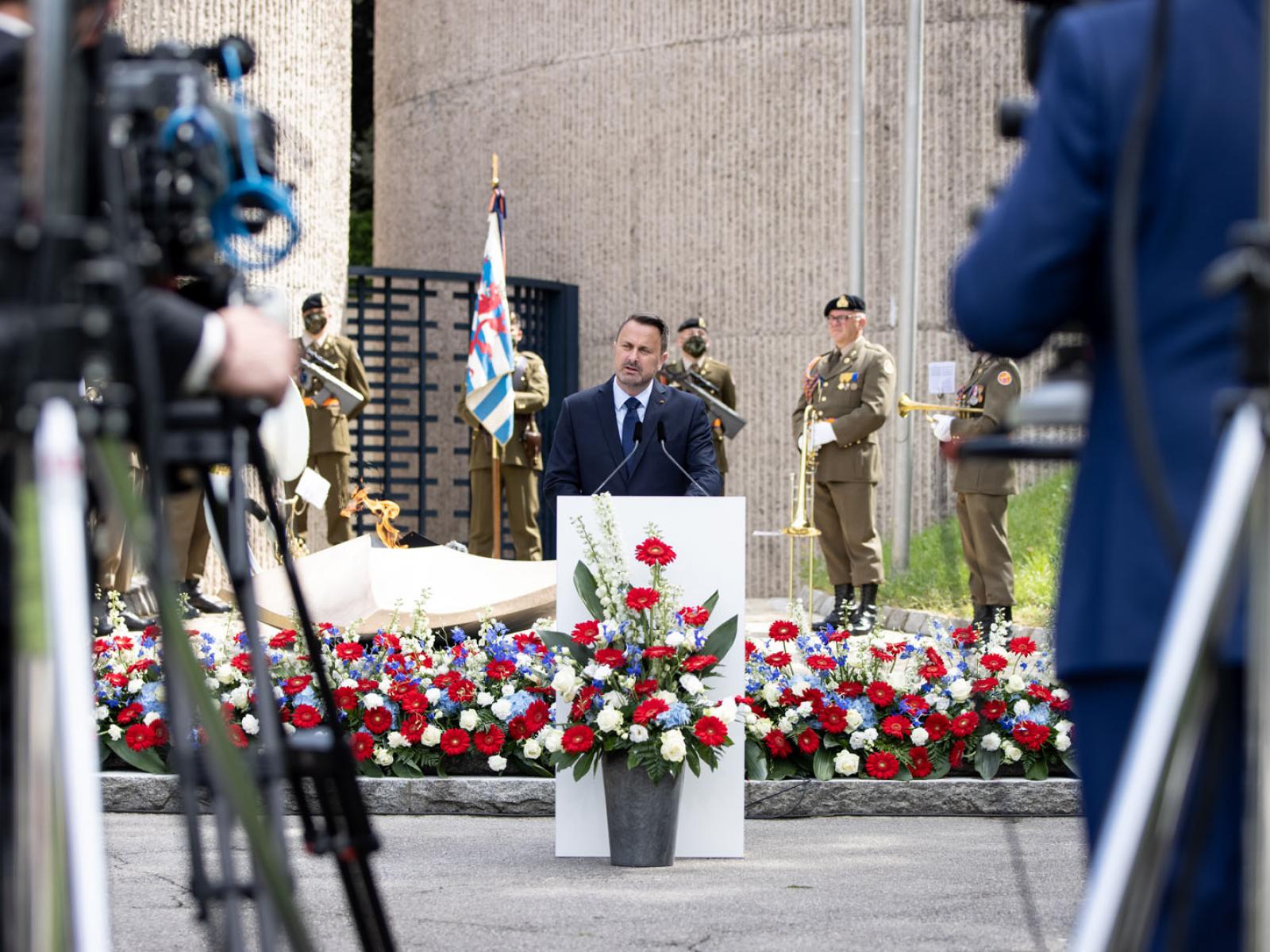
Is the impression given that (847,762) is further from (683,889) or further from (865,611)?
(865,611)

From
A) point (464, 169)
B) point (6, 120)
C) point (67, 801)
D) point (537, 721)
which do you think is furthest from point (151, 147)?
point (464, 169)

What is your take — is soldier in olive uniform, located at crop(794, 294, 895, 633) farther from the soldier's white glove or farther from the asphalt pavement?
the asphalt pavement

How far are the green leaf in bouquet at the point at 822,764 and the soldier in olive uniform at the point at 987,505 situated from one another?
5.00 m

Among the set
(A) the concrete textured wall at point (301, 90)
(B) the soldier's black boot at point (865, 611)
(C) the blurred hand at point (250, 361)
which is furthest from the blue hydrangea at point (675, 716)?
(A) the concrete textured wall at point (301, 90)

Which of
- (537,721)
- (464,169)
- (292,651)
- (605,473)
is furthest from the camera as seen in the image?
(464,169)

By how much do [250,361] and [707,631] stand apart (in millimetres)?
3475

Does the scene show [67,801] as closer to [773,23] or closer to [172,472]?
[172,472]

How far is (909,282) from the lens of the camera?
1480 cm

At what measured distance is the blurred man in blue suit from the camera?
210 centimetres

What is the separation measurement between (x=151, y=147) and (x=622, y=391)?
5.74 meters

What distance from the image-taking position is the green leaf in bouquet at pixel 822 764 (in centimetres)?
645

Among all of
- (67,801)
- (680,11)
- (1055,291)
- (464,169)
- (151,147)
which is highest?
(680,11)

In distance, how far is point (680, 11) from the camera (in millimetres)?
16734

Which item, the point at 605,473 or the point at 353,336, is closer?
the point at 605,473
